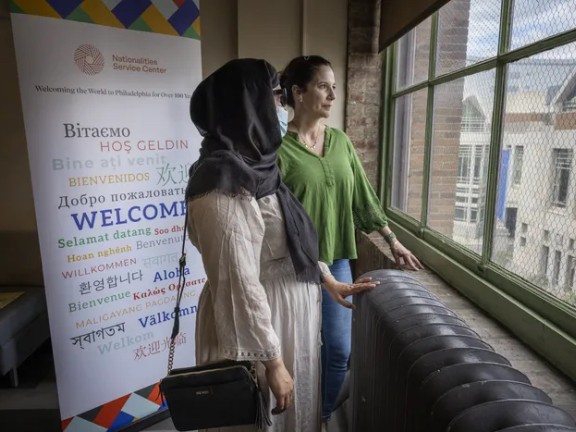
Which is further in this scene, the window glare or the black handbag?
the window glare

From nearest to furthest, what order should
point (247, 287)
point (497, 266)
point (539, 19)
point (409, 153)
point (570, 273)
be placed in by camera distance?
point (247, 287) → point (570, 273) → point (539, 19) → point (497, 266) → point (409, 153)

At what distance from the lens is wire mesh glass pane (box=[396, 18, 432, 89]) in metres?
2.36

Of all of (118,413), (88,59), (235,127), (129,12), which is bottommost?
(118,413)

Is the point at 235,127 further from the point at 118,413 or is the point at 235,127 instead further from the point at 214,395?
the point at 118,413

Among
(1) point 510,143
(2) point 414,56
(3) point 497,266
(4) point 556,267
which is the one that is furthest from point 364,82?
(4) point 556,267

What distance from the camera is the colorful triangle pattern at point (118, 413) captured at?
1937 millimetres

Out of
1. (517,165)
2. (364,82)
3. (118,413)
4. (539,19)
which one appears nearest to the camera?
(539,19)

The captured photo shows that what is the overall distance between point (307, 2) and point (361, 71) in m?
0.60

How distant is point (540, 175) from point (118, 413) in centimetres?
208

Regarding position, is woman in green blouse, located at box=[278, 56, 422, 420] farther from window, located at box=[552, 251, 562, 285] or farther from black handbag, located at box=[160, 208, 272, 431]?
black handbag, located at box=[160, 208, 272, 431]

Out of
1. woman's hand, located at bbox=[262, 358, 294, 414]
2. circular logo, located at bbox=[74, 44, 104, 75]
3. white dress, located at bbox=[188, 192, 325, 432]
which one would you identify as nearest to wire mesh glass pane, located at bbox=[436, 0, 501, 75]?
white dress, located at bbox=[188, 192, 325, 432]

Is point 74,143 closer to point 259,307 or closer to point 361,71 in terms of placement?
point 259,307

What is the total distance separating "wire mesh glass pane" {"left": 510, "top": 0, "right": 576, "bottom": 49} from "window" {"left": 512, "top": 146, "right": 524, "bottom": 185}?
0.35m

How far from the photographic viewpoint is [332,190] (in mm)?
1661
